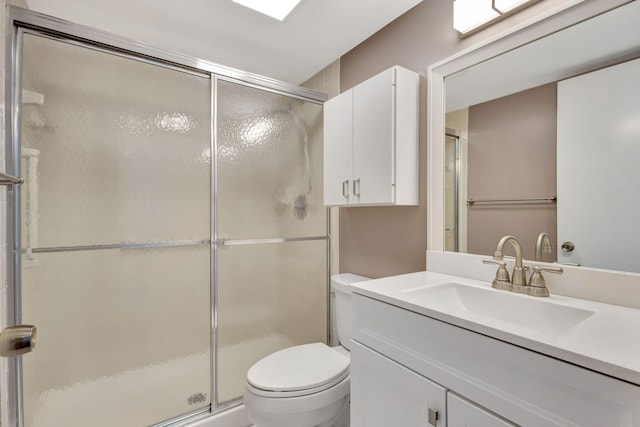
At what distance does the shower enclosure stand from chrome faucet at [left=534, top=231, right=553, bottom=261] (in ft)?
4.38

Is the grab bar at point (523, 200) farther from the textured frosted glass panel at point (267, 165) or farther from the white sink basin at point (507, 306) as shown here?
the textured frosted glass panel at point (267, 165)

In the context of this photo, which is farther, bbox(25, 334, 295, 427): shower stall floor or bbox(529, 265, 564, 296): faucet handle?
bbox(25, 334, 295, 427): shower stall floor

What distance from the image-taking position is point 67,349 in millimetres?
1345

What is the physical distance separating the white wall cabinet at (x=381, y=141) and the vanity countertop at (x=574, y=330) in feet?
1.74

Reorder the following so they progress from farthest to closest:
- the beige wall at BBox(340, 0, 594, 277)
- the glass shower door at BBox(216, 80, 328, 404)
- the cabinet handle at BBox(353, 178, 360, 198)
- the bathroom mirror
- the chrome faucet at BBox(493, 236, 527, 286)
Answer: the glass shower door at BBox(216, 80, 328, 404) → the cabinet handle at BBox(353, 178, 360, 198) → the beige wall at BBox(340, 0, 594, 277) → the chrome faucet at BBox(493, 236, 527, 286) → the bathroom mirror

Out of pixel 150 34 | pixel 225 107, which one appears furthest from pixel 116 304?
pixel 150 34

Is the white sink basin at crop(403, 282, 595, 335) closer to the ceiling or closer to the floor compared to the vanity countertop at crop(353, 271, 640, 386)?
closer to the floor

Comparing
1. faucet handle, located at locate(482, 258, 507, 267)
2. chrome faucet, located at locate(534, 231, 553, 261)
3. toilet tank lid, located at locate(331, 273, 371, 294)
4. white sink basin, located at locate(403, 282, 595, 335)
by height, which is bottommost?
toilet tank lid, located at locate(331, 273, 371, 294)

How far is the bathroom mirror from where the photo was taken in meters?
0.94

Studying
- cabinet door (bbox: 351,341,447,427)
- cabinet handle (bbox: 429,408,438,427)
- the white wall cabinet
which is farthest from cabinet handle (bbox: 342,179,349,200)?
cabinet handle (bbox: 429,408,438,427)

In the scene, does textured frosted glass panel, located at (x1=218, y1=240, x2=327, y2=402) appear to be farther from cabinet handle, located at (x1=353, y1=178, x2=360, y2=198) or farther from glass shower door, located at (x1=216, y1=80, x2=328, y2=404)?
cabinet handle, located at (x1=353, y1=178, x2=360, y2=198)

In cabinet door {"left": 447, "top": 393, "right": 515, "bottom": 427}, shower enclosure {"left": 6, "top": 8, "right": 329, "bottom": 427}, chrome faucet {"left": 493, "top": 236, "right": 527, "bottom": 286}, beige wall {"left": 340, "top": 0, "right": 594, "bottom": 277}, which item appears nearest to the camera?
cabinet door {"left": 447, "top": 393, "right": 515, "bottom": 427}

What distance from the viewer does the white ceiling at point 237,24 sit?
1.49m

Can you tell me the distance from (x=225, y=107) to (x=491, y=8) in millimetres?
1358
